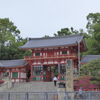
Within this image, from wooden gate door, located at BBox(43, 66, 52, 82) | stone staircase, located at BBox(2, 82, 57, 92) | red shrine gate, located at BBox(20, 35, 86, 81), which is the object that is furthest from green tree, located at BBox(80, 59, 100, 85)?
wooden gate door, located at BBox(43, 66, 52, 82)

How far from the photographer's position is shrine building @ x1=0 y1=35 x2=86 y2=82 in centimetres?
4938

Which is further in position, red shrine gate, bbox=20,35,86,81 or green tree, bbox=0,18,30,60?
green tree, bbox=0,18,30,60

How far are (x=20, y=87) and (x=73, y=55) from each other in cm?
1099

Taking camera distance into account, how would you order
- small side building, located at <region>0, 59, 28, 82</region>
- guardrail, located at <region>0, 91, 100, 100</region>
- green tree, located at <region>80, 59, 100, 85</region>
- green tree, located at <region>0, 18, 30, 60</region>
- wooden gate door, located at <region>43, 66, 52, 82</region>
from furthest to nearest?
green tree, located at <region>0, 18, 30, 60</region>, small side building, located at <region>0, 59, 28, 82</region>, wooden gate door, located at <region>43, 66, 52, 82</region>, green tree, located at <region>80, 59, 100, 85</region>, guardrail, located at <region>0, 91, 100, 100</region>

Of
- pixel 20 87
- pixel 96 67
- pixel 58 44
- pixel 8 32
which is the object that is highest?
pixel 8 32

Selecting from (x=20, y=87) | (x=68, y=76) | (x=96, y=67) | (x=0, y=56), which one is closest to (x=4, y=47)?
(x=0, y=56)

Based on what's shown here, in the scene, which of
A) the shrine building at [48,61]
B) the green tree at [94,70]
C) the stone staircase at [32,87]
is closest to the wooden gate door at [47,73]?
the shrine building at [48,61]

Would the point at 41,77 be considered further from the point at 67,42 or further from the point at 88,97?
the point at 88,97

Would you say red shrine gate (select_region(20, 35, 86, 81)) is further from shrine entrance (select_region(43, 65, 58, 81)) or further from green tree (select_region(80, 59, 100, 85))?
green tree (select_region(80, 59, 100, 85))

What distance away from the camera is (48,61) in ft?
166

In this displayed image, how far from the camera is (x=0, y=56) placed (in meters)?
65.8

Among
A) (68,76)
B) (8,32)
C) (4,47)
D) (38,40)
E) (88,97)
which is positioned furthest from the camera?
(8,32)

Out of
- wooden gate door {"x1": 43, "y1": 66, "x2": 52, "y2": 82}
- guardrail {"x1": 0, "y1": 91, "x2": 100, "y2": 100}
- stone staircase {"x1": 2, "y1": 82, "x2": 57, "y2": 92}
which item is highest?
wooden gate door {"x1": 43, "y1": 66, "x2": 52, "y2": 82}

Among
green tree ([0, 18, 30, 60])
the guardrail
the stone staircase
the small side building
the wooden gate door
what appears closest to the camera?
the guardrail
